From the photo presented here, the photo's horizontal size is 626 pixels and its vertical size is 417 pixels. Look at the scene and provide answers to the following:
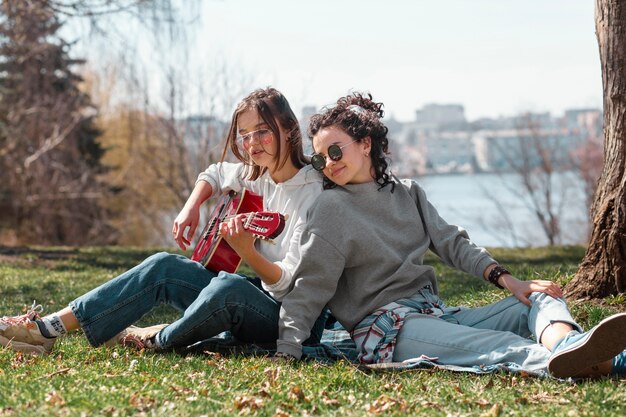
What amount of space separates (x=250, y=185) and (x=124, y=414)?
1905 millimetres

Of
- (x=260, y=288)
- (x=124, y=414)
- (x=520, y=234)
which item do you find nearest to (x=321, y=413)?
(x=124, y=414)

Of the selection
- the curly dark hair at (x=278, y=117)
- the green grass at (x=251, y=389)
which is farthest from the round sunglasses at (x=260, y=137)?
the green grass at (x=251, y=389)

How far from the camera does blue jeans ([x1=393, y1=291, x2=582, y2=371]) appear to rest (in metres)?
4.11

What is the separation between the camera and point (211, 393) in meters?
3.70

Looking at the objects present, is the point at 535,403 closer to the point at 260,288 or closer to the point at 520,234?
the point at 260,288

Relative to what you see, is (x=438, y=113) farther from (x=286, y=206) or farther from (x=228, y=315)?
(x=228, y=315)

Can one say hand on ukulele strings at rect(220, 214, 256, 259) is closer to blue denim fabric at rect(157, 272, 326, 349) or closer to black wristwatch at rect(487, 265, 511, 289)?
blue denim fabric at rect(157, 272, 326, 349)

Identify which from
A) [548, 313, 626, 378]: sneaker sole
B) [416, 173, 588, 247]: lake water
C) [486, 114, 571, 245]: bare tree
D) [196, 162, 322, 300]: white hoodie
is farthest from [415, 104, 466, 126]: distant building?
[548, 313, 626, 378]: sneaker sole

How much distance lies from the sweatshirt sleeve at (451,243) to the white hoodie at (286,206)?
555 millimetres

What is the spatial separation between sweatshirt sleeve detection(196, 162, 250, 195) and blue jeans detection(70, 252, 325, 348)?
0.54 metres

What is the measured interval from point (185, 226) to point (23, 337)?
3.30 ft

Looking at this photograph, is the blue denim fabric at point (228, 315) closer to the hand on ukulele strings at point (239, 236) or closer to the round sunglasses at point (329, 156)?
the hand on ukulele strings at point (239, 236)

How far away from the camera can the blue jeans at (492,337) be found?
411 centimetres

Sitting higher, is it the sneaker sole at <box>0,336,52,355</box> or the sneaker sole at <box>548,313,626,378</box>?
the sneaker sole at <box>548,313,626,378</box>
